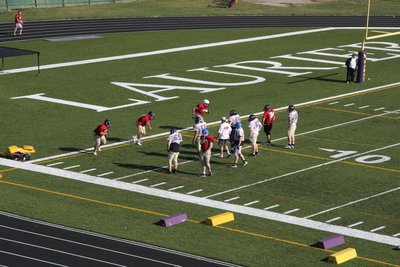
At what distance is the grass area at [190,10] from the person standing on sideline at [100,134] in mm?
38712

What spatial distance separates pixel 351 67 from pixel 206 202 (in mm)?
21094

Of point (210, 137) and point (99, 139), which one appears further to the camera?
point (99, 139)

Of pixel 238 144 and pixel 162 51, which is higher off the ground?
pixel 162 51

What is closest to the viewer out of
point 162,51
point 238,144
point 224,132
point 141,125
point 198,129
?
point 238,144

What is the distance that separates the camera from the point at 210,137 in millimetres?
28688

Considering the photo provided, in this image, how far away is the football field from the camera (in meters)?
24.1

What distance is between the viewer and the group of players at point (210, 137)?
29.0 meters

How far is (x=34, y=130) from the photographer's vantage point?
35.7m

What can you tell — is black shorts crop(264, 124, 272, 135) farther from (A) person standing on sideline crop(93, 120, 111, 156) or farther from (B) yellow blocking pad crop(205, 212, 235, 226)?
(B) yellow blocking pad crop(205, 212, 235, 226)

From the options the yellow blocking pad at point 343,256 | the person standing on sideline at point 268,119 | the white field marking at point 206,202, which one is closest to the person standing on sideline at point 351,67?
the person standing on sideline at point 268,119

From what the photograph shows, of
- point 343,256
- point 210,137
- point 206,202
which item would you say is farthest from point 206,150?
point 343,256

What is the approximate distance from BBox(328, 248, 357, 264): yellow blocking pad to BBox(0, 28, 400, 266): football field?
29 centimetres

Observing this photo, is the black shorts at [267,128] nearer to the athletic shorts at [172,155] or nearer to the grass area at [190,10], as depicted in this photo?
the athletic shorts at [172,155]

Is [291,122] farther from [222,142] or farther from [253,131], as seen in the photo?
[222,142]
